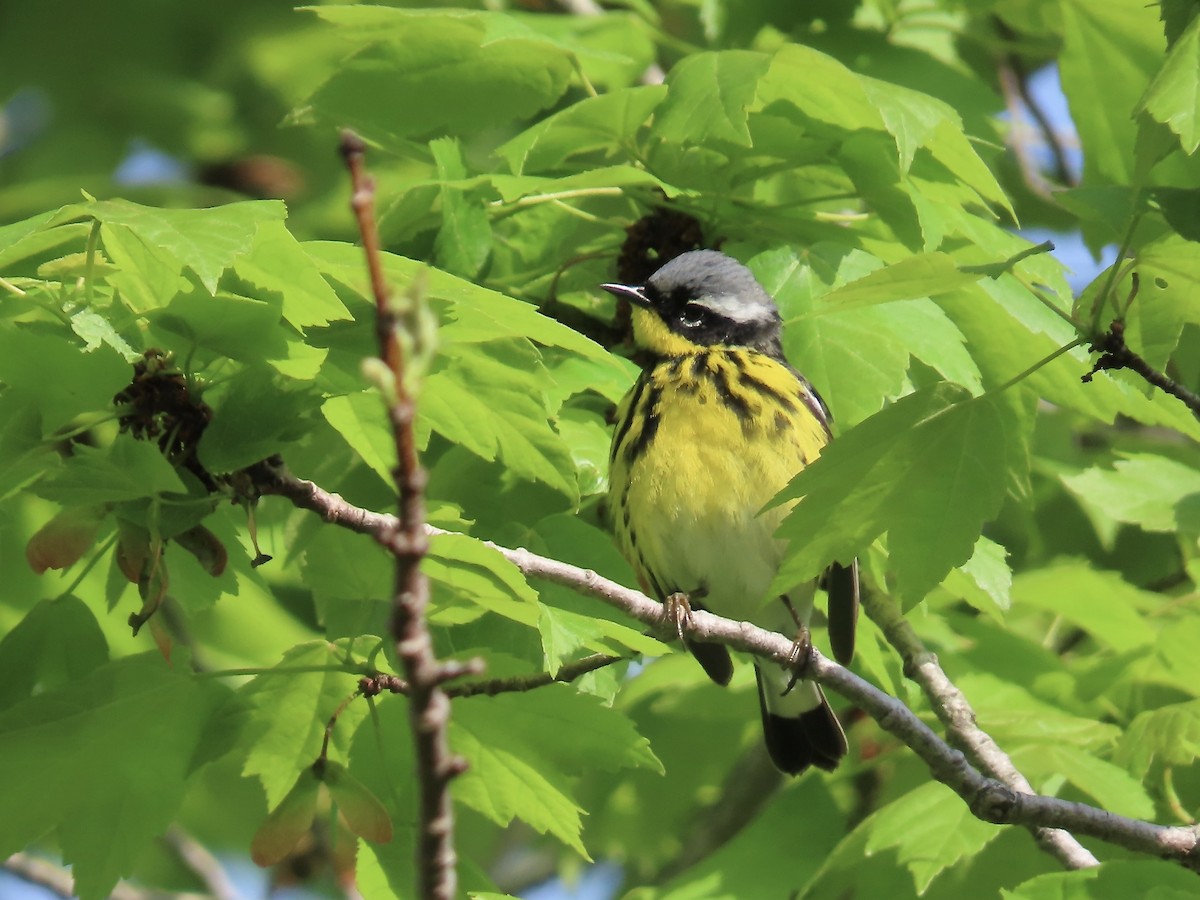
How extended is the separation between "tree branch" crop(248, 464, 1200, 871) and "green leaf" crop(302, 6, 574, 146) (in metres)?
1.14

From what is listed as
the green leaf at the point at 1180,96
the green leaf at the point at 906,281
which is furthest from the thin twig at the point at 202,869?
the green leaf at the point at 1180,96

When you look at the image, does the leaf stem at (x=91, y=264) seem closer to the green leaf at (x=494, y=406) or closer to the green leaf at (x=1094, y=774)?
the green leaf at (x=494, y=406)

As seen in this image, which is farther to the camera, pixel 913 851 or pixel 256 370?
pixel 913 851

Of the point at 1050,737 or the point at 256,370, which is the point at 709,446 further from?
the point at 256,370

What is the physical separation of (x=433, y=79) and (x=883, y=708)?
6.11 ft

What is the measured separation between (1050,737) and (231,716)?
1977 mm

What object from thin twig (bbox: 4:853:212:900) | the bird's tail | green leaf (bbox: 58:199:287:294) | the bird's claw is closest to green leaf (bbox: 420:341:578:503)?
the bird's claw

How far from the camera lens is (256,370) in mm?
2775

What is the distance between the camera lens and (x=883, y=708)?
10.3 feet

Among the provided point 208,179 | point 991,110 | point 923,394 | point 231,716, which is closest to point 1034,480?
point 991,110

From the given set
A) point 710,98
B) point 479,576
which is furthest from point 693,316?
point 479,576

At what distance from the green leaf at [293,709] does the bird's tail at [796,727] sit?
186cm

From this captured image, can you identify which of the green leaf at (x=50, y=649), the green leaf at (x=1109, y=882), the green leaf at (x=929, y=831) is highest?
the green leaf at (x=1109, y=882)

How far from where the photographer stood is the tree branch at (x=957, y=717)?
11.0ft
